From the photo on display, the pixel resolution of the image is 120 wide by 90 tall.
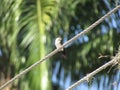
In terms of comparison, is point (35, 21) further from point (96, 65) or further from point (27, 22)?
point (96, 65)

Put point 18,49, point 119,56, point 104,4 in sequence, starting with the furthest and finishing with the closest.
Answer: point 104,4 < point 18,49 < point 119,56

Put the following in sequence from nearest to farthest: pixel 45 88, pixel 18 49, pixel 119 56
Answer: pixel 119 56, pixel 45 88, pixel 18 49

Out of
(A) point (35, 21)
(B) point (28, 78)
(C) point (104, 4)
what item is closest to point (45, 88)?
(B) point (28, 78)

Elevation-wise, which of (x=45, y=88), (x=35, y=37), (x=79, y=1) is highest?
(x=79, y=1)

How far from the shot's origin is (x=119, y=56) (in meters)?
5.11

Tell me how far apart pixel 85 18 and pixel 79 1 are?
0.20 metres

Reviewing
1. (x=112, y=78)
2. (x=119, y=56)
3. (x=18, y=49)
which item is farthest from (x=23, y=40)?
(x=119, y=56)

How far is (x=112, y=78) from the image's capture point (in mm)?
7219

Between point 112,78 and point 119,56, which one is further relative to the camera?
point 112,78

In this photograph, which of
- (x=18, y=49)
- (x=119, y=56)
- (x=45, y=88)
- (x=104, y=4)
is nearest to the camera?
(x=119, y=56)

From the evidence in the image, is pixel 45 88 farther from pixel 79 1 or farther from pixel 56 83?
pixel 79 1

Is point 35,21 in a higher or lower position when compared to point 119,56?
higher

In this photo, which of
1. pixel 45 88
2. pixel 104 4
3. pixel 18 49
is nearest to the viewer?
pixel 45 88

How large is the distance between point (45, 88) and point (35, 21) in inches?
33.4
